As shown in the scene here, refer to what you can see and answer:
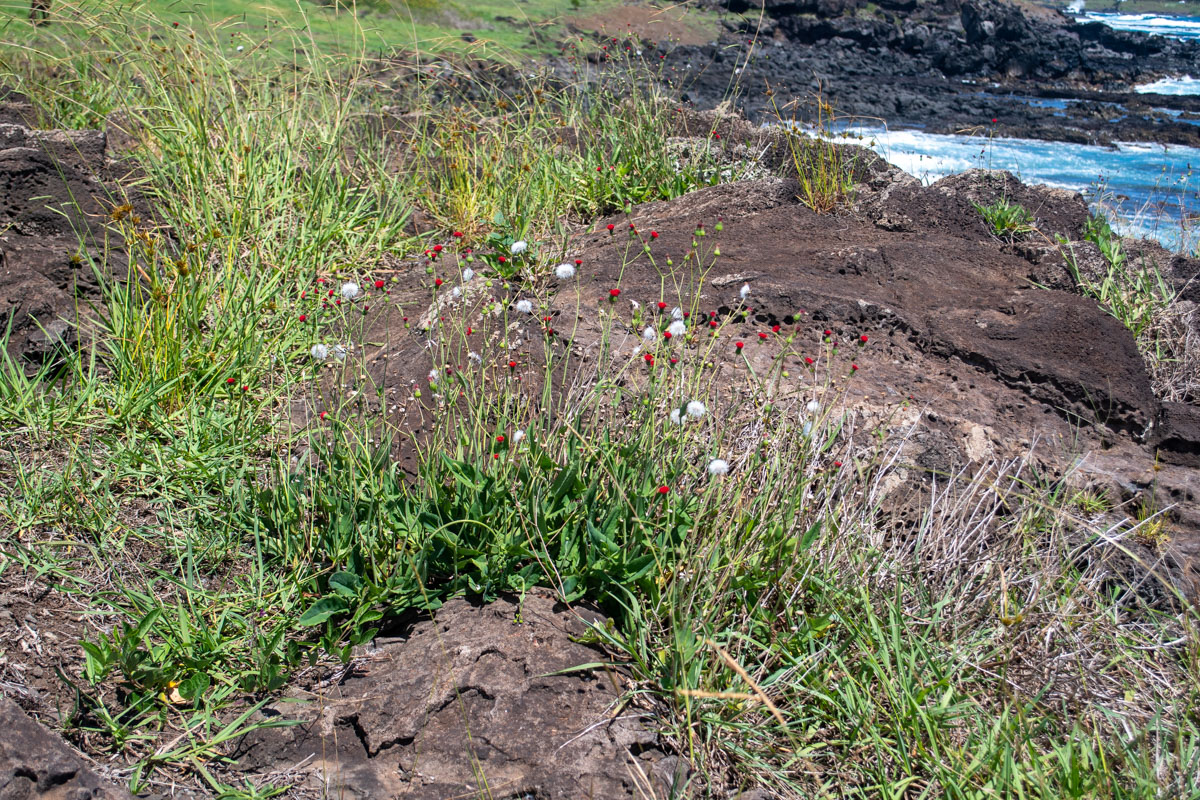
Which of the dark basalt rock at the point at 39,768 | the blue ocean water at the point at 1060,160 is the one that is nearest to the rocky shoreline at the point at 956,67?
the blue ocean water at the point at 1060,160

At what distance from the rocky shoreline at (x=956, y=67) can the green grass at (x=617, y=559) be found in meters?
12.4

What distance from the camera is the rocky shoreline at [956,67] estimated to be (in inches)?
639

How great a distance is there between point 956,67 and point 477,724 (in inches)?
1059

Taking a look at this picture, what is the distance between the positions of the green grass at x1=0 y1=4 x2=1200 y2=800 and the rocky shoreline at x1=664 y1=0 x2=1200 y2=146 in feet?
40.6

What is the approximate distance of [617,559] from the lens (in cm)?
198

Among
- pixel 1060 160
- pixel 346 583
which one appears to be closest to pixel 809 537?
pixel 346 583

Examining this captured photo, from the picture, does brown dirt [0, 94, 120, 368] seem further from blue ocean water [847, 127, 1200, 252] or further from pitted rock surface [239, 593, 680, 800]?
blue ocean water [847, 127, 1200, 252]

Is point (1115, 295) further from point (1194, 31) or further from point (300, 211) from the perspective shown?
point (1194, 31)

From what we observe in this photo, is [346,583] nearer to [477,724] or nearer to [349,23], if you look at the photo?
[477,724]

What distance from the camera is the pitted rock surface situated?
5.45 feet

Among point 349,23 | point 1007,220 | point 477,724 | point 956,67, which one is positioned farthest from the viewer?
point 956,67

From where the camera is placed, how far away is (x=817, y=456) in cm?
227

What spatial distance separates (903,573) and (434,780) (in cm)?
131

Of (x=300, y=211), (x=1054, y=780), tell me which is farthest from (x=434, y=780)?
(x=300, y=211)
